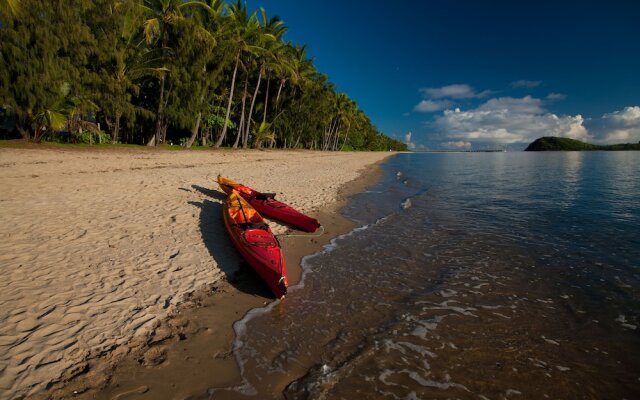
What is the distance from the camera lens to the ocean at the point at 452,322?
3.67m

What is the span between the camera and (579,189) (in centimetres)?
1973

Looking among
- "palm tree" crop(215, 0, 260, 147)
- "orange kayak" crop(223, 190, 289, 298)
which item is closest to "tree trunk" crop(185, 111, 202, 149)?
"palm tree" crop(215, 0, 260, 147)

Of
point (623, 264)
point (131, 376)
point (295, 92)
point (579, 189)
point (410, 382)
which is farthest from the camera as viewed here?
point (295, 92)

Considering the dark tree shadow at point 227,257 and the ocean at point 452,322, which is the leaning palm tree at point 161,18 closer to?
the dark tree shadow at point 227,257

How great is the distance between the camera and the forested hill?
1752cm

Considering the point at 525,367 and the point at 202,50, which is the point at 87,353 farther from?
the point at 202,50

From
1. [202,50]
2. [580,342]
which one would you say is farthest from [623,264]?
[202,50]

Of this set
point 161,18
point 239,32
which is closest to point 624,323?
point 161,18

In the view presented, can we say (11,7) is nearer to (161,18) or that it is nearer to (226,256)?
(161,18)

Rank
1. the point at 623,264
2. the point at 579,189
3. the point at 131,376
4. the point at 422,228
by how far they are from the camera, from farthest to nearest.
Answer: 1. the point at 579,189
2. the point at 422,228
3. the point at 623,264
4. the point at 131,376

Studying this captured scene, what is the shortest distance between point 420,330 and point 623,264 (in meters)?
5.93

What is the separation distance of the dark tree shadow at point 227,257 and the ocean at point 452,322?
2.18 ft

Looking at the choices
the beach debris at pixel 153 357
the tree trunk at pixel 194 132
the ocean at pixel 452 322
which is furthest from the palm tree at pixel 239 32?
the beach debris at pixel 153 357

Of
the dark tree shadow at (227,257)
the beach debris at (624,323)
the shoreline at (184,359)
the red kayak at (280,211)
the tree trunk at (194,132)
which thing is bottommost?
the beach debris at (624,323)
